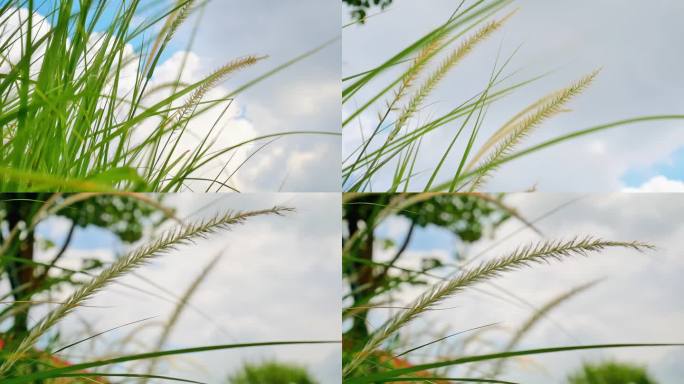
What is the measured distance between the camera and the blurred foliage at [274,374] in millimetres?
1012

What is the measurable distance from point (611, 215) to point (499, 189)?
0.23m

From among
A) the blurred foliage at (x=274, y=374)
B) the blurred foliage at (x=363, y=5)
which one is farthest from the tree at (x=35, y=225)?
the blurred foliage at (x=363, y=5)

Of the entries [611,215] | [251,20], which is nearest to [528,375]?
[611,215]

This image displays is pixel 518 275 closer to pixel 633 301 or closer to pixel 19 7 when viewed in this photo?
pixel 633 301

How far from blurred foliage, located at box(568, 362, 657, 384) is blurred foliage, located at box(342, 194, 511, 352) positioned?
0.25 m

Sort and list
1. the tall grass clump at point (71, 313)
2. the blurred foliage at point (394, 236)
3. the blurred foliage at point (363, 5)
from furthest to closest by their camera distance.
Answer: the blurred foliage at point (363, 5) → the blurred foliage at point (394, 236) → the tall grass clump at point (71, 313)

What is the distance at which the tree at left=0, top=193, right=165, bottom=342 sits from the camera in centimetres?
94

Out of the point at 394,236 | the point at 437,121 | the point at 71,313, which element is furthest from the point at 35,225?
the point at 437,121

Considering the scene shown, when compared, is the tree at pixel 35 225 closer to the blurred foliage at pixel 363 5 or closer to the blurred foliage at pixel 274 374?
the blurred foliage at pixel 274 374

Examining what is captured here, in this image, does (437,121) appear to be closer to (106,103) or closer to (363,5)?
(363,5)

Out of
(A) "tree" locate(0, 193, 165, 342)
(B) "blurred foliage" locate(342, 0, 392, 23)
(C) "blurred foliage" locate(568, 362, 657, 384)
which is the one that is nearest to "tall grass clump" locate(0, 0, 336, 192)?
(A) "tree" locate(0, 193, 165, 342)

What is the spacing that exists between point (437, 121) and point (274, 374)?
1.59ft

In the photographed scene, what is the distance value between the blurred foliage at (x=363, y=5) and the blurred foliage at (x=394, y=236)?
0.48 meters

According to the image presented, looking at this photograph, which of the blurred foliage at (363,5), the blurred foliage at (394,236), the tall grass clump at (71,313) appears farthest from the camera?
the blurred foliage at (363,5)
